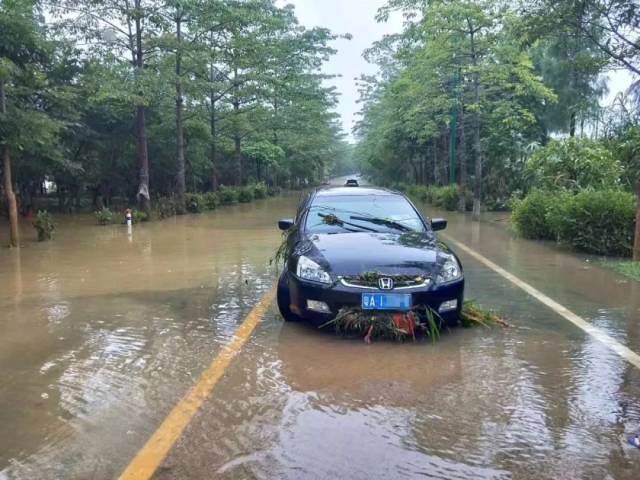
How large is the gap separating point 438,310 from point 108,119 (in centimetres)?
2393

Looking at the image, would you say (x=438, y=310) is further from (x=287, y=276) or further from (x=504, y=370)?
(x=287, y=276)

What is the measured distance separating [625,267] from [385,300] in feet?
19.7

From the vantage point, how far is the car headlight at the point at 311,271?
5.76 m

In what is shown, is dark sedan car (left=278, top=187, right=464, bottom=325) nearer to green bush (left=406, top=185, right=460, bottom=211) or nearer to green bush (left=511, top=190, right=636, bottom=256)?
green bush (left=511, top=190, right=636, bottom=256)

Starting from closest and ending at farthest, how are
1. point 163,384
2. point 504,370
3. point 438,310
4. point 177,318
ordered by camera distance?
point 163,384, point 504,370, point 438,310, point 177,318

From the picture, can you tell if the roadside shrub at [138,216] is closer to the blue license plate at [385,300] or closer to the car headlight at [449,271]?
the car headlight at [449,271]

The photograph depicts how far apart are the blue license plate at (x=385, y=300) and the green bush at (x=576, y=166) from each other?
438 inches

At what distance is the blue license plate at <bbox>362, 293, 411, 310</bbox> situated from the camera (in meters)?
5.53

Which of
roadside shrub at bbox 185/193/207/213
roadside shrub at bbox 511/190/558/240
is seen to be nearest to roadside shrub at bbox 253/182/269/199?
roadside shrub at bbox 185/193/207/213

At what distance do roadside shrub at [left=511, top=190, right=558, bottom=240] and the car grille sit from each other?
869cm

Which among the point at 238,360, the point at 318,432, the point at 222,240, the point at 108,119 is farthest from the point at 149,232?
the point at 318,432

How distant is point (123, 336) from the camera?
6.05 meters

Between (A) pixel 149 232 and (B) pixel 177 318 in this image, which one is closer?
(B) pixel 177 318

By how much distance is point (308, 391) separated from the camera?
4512 mm
